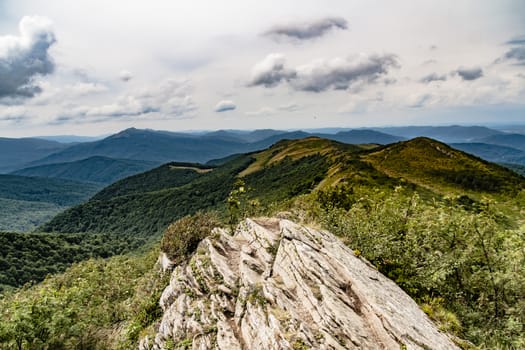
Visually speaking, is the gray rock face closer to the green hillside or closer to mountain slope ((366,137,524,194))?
mountain slope ((366,137,524,194))

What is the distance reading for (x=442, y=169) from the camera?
112 m

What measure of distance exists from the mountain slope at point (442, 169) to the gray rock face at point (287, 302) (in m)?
86.2

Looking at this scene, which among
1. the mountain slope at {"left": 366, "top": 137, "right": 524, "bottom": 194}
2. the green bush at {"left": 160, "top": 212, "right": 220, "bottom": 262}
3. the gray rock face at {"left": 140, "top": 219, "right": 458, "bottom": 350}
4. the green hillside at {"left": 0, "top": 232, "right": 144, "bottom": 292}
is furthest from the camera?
the green hillside at {"left": 0, "top": 232, "right": 144, "bottom": 292}

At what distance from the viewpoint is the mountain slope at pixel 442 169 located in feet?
311

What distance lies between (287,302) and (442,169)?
115867 mm

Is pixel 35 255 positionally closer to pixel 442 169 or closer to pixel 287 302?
pixel 287 302

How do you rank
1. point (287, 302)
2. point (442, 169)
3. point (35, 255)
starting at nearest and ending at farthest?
point (287, 302) < point (442, 169) < point (35, 255)

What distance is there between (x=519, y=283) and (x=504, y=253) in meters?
2.85

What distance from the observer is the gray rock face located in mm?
15695

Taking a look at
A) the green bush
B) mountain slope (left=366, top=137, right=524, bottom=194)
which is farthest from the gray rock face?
mountain slope (left=366, top=137, right=524, bottom=194)

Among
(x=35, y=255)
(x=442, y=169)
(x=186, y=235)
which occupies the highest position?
(x=186, y=235)

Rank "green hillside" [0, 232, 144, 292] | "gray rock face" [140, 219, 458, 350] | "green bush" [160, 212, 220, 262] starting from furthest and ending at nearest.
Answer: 1. "green hillside" [0, 232, 144, 292]
2. "green bush" [160, 212, 220, 262]
3. "gray rock face" [140, 219, 458, 350]

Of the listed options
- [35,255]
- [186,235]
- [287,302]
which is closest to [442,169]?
[186,235]

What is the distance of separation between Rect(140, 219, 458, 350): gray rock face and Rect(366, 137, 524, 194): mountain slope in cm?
8620
